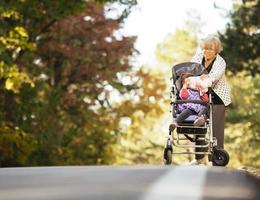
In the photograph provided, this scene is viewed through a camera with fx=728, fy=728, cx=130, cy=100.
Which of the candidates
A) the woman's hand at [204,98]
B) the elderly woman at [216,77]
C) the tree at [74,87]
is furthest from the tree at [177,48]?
the woman's hand at [204,98]

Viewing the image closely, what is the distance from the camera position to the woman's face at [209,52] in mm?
6803

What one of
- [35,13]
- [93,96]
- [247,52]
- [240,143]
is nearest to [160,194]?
[35,13]

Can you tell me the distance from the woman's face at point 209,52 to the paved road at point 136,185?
18.5 ft

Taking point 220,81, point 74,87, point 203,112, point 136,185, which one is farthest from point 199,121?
point 74,87

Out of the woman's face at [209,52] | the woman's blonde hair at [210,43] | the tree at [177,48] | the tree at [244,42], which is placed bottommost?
the woman's face at [209,52]

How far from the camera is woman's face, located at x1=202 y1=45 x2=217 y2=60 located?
22.3ft

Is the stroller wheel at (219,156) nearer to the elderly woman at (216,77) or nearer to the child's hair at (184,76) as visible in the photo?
the elderly woman at (216,77)

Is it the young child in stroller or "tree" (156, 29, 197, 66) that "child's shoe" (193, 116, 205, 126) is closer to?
the young child in stroller

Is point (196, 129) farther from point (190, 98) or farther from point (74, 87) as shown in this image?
point (74, 87)

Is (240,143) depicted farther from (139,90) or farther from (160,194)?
(160,194)

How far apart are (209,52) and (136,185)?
592cm

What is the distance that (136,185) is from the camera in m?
1.03

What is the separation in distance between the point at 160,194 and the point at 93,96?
30.3 meters

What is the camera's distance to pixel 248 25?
29.2m
